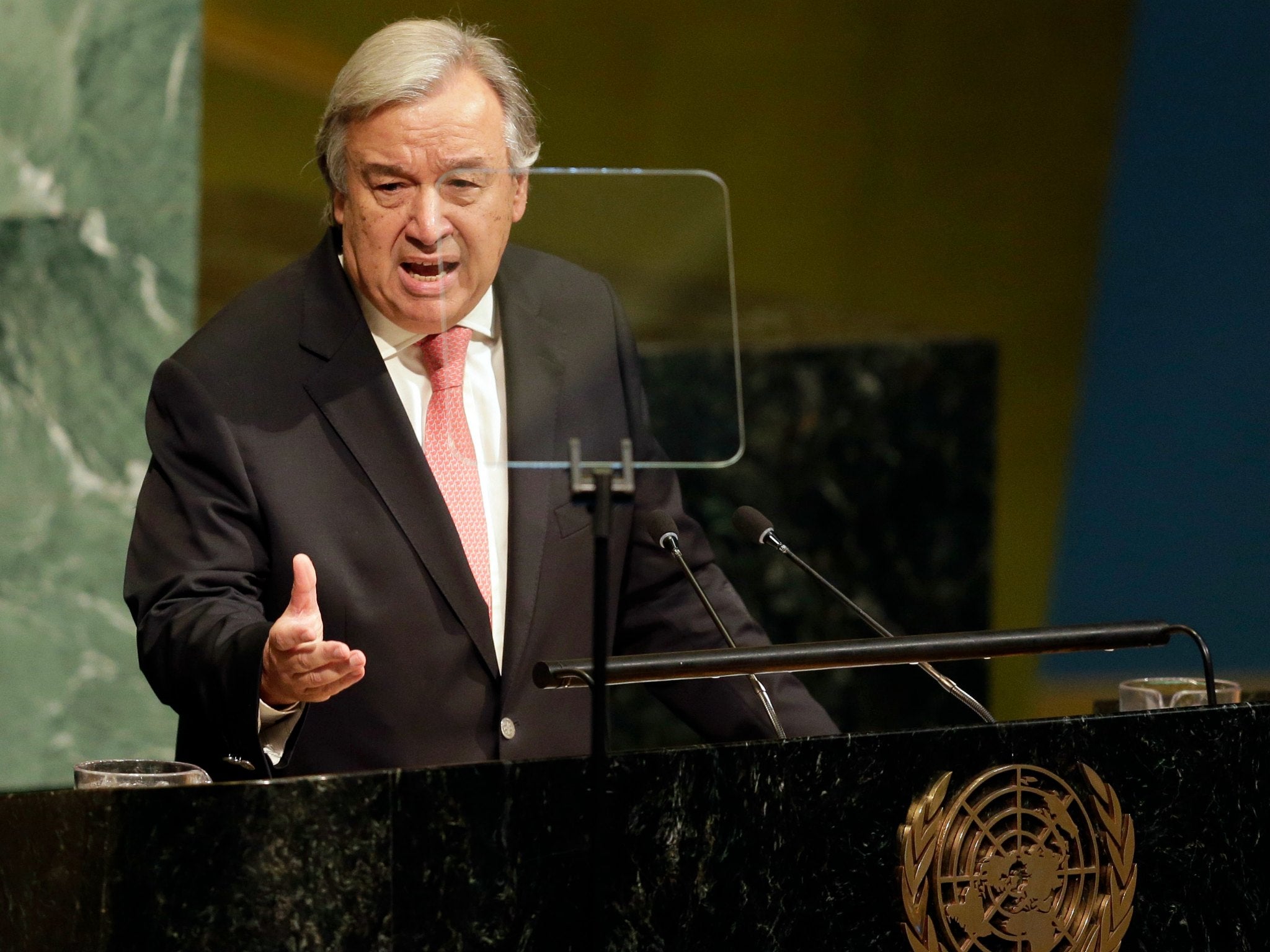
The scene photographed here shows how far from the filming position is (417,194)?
6.56ft

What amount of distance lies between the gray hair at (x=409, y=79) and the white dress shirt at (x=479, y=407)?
18 cm

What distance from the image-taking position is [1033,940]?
63.2 inches

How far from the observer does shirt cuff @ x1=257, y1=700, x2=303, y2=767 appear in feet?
6.15

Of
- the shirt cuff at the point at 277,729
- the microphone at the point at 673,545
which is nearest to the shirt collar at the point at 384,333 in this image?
the microphone at the point at 673,545

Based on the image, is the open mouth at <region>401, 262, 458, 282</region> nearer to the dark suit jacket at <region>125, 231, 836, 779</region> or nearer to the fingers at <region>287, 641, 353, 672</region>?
the dark suit jacket at <region>125, 231, 836, 779</region>

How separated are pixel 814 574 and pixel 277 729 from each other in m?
0.64

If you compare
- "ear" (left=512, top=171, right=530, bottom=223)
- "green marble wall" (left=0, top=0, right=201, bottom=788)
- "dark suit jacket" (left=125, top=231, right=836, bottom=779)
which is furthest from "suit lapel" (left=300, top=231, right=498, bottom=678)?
"green marble wall" (left=0, top=0, right=201, bottom=788)

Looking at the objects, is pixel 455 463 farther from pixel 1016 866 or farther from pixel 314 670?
pixel 1016 866

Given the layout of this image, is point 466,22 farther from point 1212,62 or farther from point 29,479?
point 1212,62

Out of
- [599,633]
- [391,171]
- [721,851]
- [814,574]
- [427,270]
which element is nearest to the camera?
[599,633]

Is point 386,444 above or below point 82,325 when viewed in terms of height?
below

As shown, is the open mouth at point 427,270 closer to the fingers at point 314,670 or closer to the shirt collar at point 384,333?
the shirt collar at point 384,333

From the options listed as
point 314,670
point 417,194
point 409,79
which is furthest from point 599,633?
point 409,79

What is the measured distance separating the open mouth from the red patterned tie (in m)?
0.09
